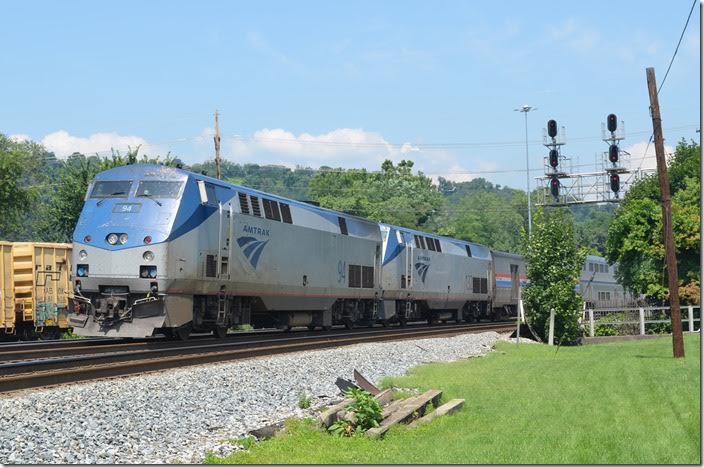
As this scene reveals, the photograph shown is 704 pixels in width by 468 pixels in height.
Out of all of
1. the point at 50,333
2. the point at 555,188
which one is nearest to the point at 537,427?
the point at 50,333

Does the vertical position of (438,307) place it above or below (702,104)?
below

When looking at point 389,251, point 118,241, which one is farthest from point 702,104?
point 389,251

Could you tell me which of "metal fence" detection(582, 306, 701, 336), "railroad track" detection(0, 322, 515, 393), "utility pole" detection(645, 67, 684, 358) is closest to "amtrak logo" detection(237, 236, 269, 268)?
"railroad track" detection(0, 322, 515, 393)

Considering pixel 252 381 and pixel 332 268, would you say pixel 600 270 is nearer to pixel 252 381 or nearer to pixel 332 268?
pixel 332 268

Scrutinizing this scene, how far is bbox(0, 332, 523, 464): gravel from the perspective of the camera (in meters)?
10.1

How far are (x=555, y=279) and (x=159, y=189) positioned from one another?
66.6 feet

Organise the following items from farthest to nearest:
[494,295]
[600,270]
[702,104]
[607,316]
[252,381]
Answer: [600,270]
[494,295]
[607,316]
[702,104]
[252,381]

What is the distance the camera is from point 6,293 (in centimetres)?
2970

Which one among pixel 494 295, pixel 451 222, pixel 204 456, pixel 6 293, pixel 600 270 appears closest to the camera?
pixel 204 456

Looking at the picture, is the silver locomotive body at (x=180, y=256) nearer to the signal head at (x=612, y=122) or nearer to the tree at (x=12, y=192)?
the signal head at (x=612, y=122)

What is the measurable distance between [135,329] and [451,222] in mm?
145716

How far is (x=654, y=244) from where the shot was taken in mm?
44125

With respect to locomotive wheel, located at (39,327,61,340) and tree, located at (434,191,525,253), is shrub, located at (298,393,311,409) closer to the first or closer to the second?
locomotive wheel, located at (39,327,61,340)

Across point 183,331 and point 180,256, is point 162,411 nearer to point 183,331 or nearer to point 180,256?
point 180,256
